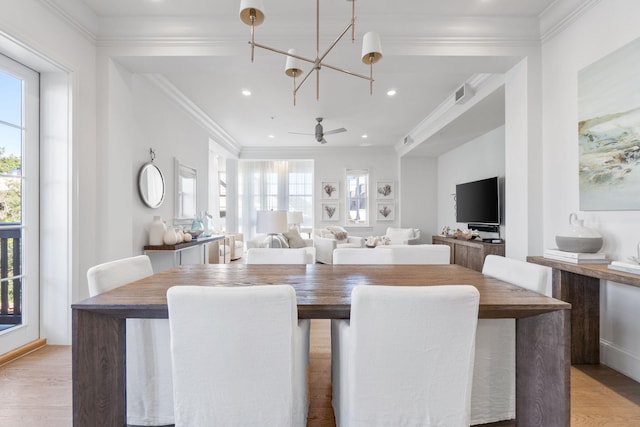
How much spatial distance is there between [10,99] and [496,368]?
358 cm

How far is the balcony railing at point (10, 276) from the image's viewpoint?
219 cm

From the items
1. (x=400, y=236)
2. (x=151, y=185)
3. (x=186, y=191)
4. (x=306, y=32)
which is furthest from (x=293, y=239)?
(x=306, y=32)

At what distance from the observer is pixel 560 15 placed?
2.39 metres

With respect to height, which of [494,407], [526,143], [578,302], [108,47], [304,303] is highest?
[108,47]

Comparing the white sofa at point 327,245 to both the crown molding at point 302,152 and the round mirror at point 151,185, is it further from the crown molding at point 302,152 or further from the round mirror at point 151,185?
the round mirror at point 151,185

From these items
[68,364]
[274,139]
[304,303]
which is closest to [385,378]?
[304,303]

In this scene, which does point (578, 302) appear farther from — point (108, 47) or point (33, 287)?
point (108, 47)

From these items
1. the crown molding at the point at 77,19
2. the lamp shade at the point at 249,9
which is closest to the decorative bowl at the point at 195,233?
the crown molding at the point at 77,19

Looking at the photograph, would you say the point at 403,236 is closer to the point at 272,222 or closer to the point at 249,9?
the point at 272,222

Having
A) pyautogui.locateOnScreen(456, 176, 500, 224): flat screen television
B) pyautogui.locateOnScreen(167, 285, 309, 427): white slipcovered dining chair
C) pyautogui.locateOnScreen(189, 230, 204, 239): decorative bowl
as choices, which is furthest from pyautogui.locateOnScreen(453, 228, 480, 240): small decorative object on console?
pyautogui.locateOnScreen(167, 285, 309, 427): white slipcovered dining chair

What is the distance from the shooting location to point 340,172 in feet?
24.2

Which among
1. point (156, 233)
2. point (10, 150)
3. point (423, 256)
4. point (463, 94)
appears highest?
point (463, 94)

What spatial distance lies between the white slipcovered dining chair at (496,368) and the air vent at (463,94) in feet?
9.07

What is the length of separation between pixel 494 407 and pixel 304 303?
1.11 m
